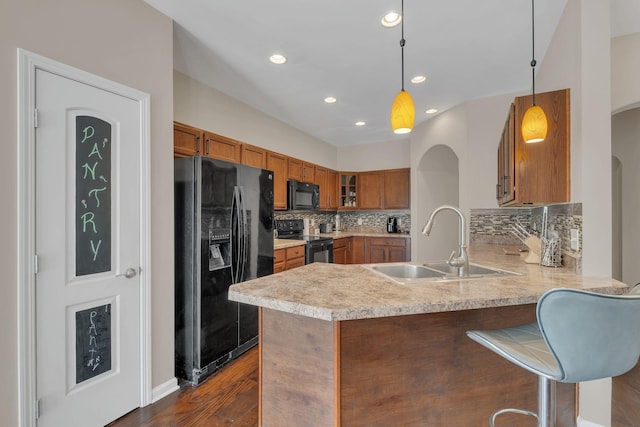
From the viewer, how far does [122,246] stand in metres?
1.91


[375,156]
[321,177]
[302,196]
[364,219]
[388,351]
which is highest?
[375,156]

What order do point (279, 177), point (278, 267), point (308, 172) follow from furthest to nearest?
point (308, 172), point (279, 177), point (278, 267)

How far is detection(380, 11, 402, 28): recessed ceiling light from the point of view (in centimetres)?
215

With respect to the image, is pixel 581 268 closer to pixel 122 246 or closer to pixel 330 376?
pixel 330 376

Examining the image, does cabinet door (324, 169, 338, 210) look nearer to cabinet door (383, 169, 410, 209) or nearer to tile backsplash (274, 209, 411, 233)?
tile backsplash (274, 209, 411, 233)

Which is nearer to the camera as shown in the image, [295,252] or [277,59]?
[277,59]

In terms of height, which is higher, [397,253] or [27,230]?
[27,230]

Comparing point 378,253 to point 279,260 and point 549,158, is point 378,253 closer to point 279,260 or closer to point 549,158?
point 279,260

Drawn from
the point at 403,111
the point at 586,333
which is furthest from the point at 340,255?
the point at 586,333

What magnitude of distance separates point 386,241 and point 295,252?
2.12m

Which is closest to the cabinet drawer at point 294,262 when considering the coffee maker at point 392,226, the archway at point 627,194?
the coffee maker at point 392,226

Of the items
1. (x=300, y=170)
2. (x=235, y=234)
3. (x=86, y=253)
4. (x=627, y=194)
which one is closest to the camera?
(x=86, y=253)

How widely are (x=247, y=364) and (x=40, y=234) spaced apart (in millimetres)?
1798

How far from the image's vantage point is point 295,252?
3.87 meters
